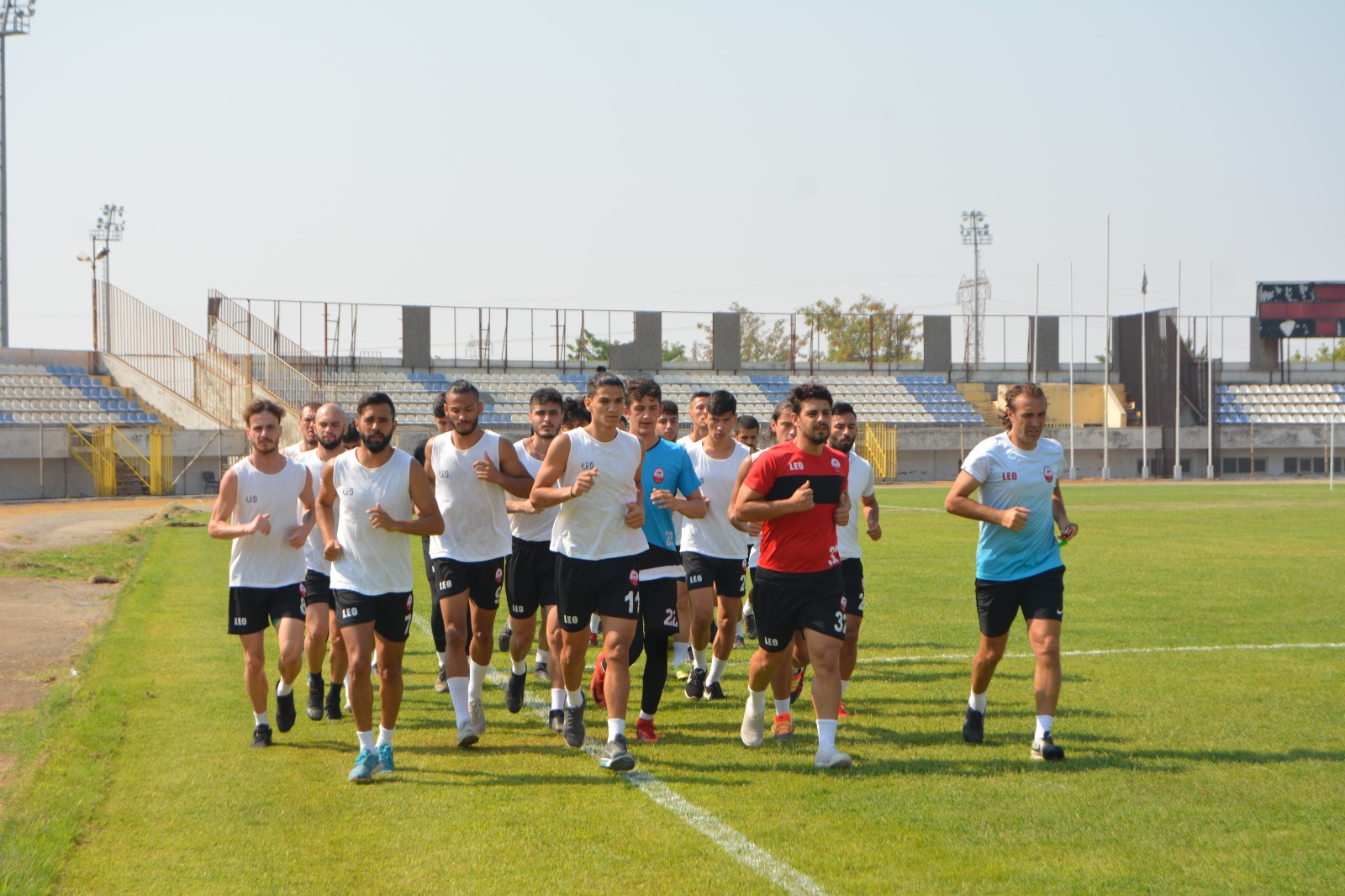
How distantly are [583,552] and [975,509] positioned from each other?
91.0 inches

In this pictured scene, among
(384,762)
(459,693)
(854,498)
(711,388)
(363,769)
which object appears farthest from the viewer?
(711,388)

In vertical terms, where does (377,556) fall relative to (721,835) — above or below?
above

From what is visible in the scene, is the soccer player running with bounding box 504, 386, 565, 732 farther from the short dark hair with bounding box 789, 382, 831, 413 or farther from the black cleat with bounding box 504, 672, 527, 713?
the short dark hair with bounding box 789, 382, 831, 413

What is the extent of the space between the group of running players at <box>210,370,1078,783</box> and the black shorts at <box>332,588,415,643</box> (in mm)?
14

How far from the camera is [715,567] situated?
29.9ft

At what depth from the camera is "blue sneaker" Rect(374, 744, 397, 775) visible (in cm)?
693

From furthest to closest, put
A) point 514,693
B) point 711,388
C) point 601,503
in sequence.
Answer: point 711,388
point 514,693
point 601,503

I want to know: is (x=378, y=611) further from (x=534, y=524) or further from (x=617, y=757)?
(x=534, y=524)

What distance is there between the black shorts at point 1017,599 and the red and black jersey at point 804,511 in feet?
3.22

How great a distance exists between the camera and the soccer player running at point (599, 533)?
7.23 meters

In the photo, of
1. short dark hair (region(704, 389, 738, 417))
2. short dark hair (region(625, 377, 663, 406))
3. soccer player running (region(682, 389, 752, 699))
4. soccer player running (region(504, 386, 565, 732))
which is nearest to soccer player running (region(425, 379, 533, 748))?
soccer player running (region(504, 386, 565, 732))

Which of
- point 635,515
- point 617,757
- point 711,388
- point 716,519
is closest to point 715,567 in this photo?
point 716,519

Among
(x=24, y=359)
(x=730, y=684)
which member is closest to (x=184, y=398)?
(x=24, y=359)

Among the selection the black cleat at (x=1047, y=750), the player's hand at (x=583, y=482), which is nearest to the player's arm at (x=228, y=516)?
the player's hand at (x=583, y=482)
